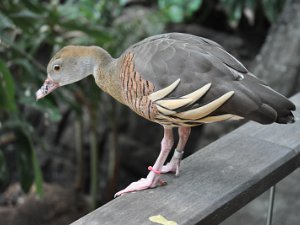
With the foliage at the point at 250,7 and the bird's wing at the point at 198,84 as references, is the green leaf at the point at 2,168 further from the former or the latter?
the foliage at the point at 250,7

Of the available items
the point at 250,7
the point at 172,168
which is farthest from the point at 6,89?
the point at 250,7

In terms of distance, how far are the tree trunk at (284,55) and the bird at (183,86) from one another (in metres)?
2.07

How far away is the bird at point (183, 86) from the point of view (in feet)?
4.89

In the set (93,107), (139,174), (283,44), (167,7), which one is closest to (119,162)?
(139,174)

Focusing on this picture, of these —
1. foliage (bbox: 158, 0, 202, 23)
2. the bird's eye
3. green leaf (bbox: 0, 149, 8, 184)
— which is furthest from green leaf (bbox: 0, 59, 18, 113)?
foliage (bbox: 158, 0, 202, 23)

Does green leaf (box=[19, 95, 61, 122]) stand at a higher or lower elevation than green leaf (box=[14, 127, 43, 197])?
higher

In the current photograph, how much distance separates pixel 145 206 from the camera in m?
1.46

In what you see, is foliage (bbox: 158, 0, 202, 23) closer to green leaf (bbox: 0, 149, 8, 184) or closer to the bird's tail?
green leaf (bbox: 0, 149, 8, 184)

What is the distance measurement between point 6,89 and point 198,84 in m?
1.45

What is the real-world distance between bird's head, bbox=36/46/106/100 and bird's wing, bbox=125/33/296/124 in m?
0.19

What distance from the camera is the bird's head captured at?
170 cm

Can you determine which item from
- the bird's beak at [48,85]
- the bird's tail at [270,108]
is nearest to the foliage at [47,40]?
the bird's beak at [48,85]

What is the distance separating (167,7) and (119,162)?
118 cm

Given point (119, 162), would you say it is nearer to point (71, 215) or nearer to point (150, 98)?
point (71, 215)
